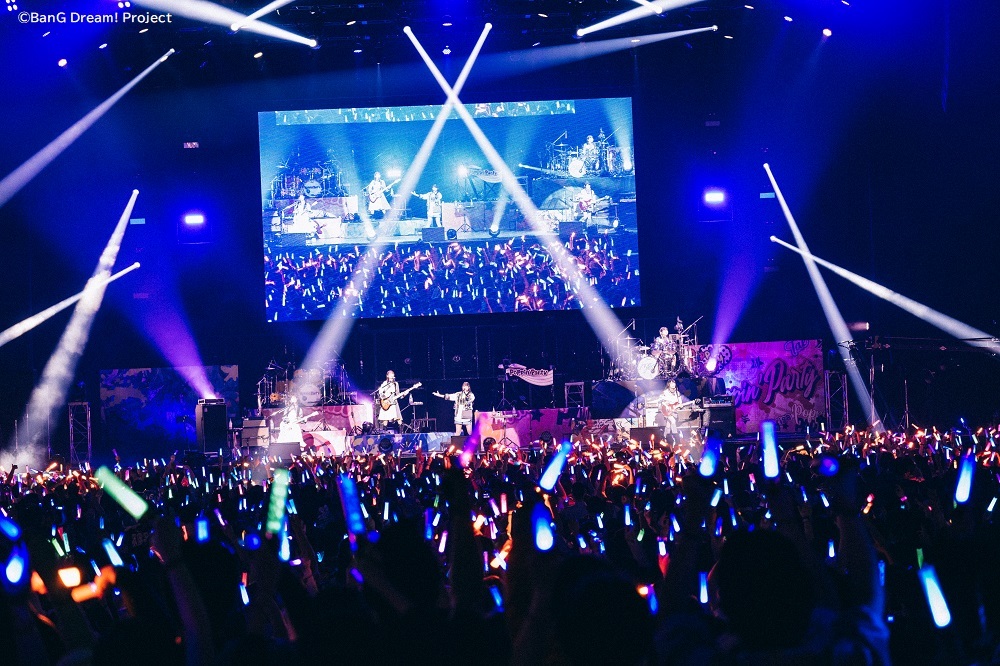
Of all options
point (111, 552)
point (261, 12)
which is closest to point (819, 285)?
point (261, 12)

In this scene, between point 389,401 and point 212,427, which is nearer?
point 212,427

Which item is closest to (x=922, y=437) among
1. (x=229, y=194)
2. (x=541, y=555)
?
(x=541, y=555)

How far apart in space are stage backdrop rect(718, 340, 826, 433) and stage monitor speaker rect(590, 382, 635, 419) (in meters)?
2.10

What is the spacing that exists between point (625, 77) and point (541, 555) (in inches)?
825

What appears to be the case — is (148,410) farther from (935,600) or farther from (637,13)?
(935,600)

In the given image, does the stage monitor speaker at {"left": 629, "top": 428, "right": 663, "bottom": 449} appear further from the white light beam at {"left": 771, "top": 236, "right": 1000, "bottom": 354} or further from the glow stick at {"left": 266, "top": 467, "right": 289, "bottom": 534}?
the glow stick at {"left": 266, "top": 467, "right": 289, "bottom": 534}

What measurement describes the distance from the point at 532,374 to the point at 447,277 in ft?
8.80

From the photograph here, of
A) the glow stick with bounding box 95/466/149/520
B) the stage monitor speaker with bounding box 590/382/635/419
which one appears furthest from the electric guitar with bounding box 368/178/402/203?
the glow stick with bounding box 95/466/149/520

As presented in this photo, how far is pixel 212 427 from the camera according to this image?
20.1 m

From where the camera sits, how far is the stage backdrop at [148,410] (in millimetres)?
21625

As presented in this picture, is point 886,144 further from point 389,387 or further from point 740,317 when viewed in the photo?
point 389,387

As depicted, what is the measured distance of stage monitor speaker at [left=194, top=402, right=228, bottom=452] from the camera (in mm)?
20031

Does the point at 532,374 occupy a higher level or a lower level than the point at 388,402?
higher

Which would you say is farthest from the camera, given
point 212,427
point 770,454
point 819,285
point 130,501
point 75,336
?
point 819,285
